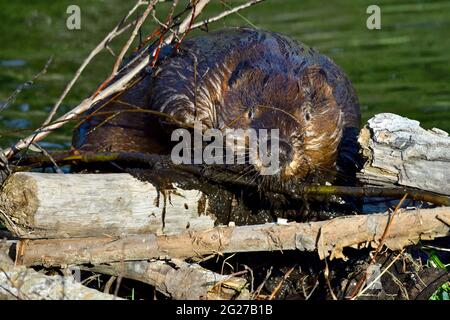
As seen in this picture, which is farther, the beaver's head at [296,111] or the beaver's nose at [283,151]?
the beaver's head at [296,111]

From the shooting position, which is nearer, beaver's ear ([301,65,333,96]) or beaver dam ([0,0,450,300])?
beaver dam ([0,0,450,300])

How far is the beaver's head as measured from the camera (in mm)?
4496

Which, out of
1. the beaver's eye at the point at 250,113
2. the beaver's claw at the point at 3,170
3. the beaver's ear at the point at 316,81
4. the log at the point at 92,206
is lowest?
the log at the point at 92,206

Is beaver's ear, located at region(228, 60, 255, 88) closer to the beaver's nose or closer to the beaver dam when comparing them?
the beaver dam

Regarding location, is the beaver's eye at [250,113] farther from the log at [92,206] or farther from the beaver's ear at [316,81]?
the log at [92,206]

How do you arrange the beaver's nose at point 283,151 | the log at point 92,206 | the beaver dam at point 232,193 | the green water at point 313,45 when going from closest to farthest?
the log at point 92,206
the beaver dam at point 232,193
the beaver's nose at point 283,151
the green water at point 313,45

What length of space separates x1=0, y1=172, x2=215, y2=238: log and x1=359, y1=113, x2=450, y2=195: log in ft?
2.67

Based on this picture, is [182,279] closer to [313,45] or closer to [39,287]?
[39,287]

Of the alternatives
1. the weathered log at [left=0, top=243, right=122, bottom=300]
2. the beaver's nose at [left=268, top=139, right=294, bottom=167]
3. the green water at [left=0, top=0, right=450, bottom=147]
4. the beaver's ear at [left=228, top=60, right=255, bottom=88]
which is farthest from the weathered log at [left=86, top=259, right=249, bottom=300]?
A: the green water at [left=0, top=0, right=450, bottom=147]

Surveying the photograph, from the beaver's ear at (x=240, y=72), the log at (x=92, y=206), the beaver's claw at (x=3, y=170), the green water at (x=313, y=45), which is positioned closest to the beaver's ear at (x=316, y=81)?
the beaver's ear at (x=240, y=72)

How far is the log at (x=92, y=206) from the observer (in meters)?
3.61

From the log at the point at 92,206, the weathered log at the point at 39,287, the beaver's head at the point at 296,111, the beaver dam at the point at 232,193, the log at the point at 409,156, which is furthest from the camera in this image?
the beaver's head at the point at 296,111
